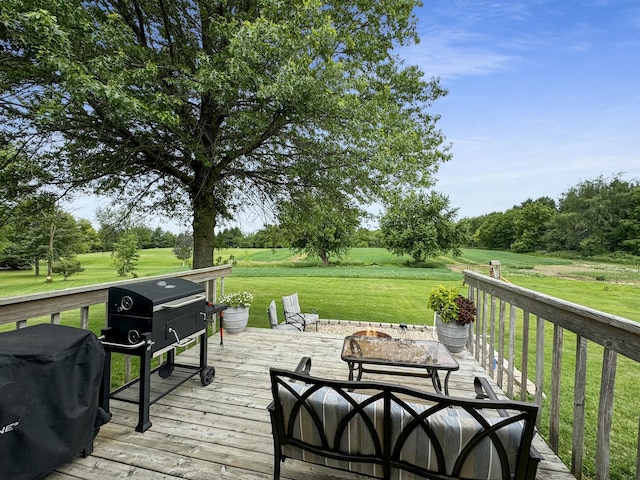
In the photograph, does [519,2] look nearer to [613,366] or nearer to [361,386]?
[613,366]

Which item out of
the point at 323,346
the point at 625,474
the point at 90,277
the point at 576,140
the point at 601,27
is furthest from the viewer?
the point at 576,140

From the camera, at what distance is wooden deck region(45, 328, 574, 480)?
1.95 metres

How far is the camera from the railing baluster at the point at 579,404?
6.21 feet

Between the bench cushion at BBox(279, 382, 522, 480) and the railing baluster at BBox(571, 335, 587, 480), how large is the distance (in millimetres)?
1030

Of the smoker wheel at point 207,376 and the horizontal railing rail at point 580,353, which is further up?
the horizontal railing rail at point 580,353

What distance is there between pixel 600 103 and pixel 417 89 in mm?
12428

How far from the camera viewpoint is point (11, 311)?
6.94ft

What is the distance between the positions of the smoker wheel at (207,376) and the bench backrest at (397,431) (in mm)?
1818

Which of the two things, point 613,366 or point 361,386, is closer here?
point 361,386

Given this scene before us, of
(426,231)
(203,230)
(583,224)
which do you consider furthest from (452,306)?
(583,224)

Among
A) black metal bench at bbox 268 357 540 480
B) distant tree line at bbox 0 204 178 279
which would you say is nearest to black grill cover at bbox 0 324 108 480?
black metal bench at bbox 268 357 540 480

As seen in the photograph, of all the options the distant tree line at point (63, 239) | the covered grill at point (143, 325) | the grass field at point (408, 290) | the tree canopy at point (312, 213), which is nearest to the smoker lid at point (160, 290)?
the covered grill at point (143, 325)

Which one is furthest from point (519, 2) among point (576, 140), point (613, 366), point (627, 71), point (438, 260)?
point (438, 260)

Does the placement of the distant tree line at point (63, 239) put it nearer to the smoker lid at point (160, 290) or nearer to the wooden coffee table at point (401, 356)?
the smoker lid at point (160, 290)
